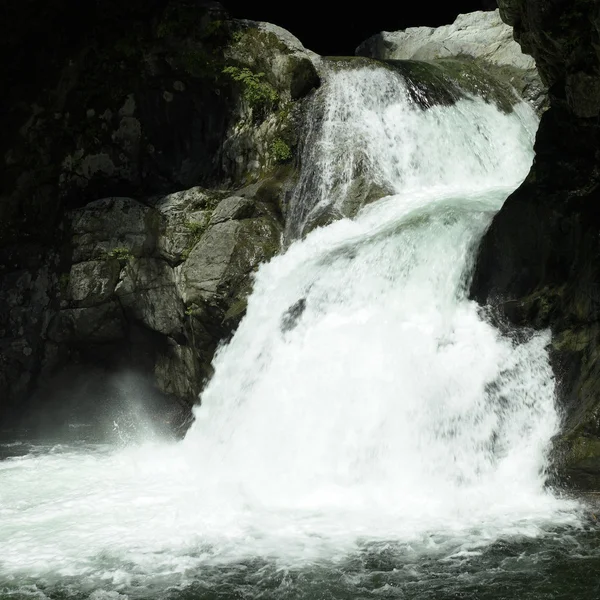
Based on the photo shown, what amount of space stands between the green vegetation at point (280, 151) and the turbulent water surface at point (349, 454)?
418 mm

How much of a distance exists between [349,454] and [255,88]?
6265 millimetres

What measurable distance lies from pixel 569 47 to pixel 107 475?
6.51 meters

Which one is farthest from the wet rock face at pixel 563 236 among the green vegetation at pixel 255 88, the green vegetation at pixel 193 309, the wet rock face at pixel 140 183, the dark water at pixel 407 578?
the green vegetation at pixel 255 88

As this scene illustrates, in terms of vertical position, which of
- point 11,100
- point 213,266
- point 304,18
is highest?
point 304,18

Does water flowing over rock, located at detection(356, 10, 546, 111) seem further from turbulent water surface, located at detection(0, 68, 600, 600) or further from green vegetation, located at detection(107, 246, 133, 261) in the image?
green vegetation, located at detection(107, 246, 133, 261)

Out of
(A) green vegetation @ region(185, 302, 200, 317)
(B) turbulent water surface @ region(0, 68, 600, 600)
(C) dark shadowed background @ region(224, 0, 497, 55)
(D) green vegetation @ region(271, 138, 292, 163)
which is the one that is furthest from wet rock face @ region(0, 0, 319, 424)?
(C) dark shadowed background @ region(224, 0, 497, 55)

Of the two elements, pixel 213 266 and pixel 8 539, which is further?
pixel 213 266

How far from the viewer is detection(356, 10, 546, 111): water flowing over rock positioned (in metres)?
13.5

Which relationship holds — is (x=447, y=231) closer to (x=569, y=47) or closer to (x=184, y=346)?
(x=569, y=47)

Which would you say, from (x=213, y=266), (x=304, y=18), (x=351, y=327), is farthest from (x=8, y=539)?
(x=304, y=18)

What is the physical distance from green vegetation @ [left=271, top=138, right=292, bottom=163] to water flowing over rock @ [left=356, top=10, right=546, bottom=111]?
14.3ft

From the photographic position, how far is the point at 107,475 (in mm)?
9039

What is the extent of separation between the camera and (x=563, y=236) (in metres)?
8.02

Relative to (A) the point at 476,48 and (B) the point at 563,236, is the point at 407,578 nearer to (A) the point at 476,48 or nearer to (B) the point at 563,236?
(B) the point at 563,236
